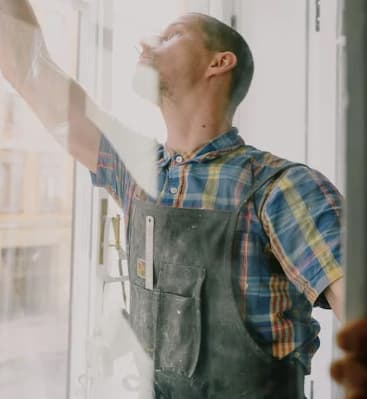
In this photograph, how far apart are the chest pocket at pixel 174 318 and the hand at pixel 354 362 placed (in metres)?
0.44

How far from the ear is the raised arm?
0.25m

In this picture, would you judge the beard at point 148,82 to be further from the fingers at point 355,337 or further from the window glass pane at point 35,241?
the fingers at point 355,337

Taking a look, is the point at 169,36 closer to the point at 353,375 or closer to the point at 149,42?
the point at 149,42

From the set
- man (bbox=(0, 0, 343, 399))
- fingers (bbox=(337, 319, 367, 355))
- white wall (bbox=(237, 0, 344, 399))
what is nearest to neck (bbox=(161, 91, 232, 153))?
man (bbox=(0, 0, 343, 399))

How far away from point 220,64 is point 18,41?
0.36 meters

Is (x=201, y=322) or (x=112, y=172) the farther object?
(x=112, y=172)

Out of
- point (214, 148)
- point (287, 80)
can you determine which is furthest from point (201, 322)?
point (287, 80)

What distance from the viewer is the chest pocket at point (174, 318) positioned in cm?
74

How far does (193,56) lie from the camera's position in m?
0.82

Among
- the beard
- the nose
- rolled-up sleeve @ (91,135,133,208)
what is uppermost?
the nose

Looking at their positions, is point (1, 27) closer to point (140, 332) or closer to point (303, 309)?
point (140, 332)

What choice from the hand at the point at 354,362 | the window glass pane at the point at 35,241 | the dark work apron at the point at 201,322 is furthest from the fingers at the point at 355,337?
the window glass pane at the point at 35,241

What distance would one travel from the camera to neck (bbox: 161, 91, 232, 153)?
82cm

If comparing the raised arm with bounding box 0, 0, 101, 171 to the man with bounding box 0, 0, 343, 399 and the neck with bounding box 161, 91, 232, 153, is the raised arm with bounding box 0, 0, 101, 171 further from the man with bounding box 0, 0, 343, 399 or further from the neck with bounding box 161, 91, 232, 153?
the neck with bounding box 161, 91, 232, 153
